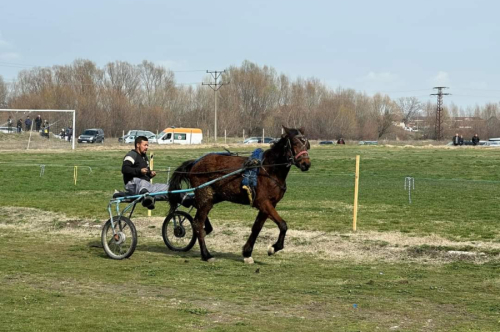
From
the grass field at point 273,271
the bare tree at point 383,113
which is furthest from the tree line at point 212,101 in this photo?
the grass field at point 273,271

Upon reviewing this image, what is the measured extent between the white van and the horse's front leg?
220 ft

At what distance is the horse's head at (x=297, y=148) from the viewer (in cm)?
1280

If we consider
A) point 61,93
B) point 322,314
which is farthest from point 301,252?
point 61,93

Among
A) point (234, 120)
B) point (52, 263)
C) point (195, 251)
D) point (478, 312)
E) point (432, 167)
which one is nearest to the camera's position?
point (478, 312)

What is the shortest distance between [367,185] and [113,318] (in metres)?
21.4

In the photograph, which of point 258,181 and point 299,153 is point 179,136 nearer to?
point 258,181

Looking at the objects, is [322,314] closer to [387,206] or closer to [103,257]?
[103,257]

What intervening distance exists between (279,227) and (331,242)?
111 inches

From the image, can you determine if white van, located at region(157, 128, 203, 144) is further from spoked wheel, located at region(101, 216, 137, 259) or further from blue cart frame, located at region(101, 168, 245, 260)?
spoked wheel, located at region(101, 216, 137, 259)

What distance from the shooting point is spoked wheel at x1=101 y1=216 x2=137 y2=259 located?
13.5 meters

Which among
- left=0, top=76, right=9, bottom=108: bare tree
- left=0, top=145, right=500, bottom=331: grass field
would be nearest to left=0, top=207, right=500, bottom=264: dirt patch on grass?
left=0, top=145, right=500, bottom=331: grass field

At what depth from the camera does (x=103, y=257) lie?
544 inches

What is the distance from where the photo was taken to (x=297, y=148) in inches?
510

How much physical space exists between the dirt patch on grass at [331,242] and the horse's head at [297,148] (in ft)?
6.75
